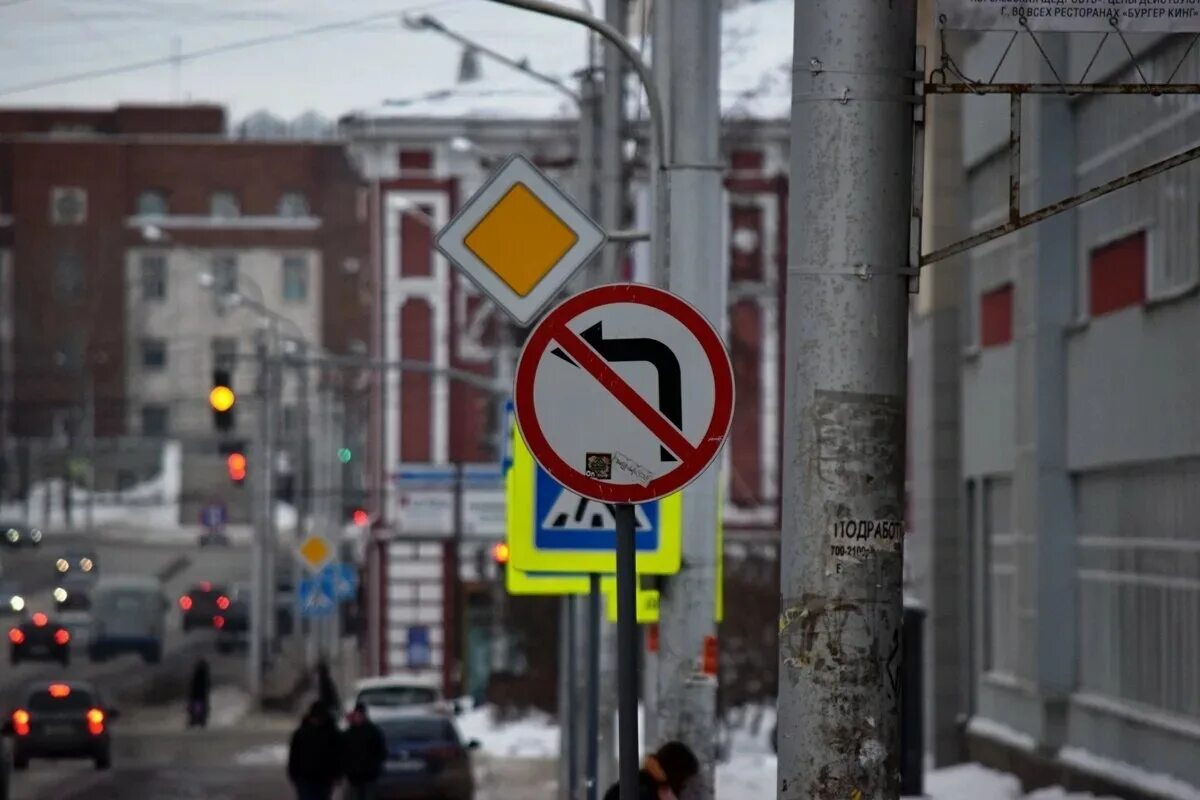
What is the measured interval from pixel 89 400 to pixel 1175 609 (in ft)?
315

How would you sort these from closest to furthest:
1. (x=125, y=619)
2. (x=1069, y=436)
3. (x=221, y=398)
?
1. (x=1069, y=436)
2. (x=221, y=398)
3. (x=125, y=619)

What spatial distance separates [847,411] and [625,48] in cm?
518

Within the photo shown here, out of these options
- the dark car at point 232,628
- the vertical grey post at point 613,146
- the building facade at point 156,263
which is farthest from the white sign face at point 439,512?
the building facade at point 156,263

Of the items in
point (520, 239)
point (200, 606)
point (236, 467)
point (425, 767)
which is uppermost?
point (520, 239)

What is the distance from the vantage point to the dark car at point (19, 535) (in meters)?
96.9

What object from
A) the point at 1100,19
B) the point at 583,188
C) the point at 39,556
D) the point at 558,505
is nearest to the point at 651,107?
the point at 558,505

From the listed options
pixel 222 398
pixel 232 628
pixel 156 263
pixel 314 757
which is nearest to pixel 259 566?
pixel 232 628

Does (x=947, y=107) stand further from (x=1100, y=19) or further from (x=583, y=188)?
(x=1100, y=19)

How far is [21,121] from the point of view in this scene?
4542 inches

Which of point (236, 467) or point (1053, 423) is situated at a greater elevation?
point (1053, 423)

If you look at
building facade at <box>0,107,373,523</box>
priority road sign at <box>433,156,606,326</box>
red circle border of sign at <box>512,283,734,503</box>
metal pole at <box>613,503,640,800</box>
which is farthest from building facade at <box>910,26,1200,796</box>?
building facade at <box>0,107,373,523</box>

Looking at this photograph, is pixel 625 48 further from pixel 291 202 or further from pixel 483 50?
pixel 291 202

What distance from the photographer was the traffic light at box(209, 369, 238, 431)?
30.0 metres

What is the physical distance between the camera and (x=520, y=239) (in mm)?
9438
